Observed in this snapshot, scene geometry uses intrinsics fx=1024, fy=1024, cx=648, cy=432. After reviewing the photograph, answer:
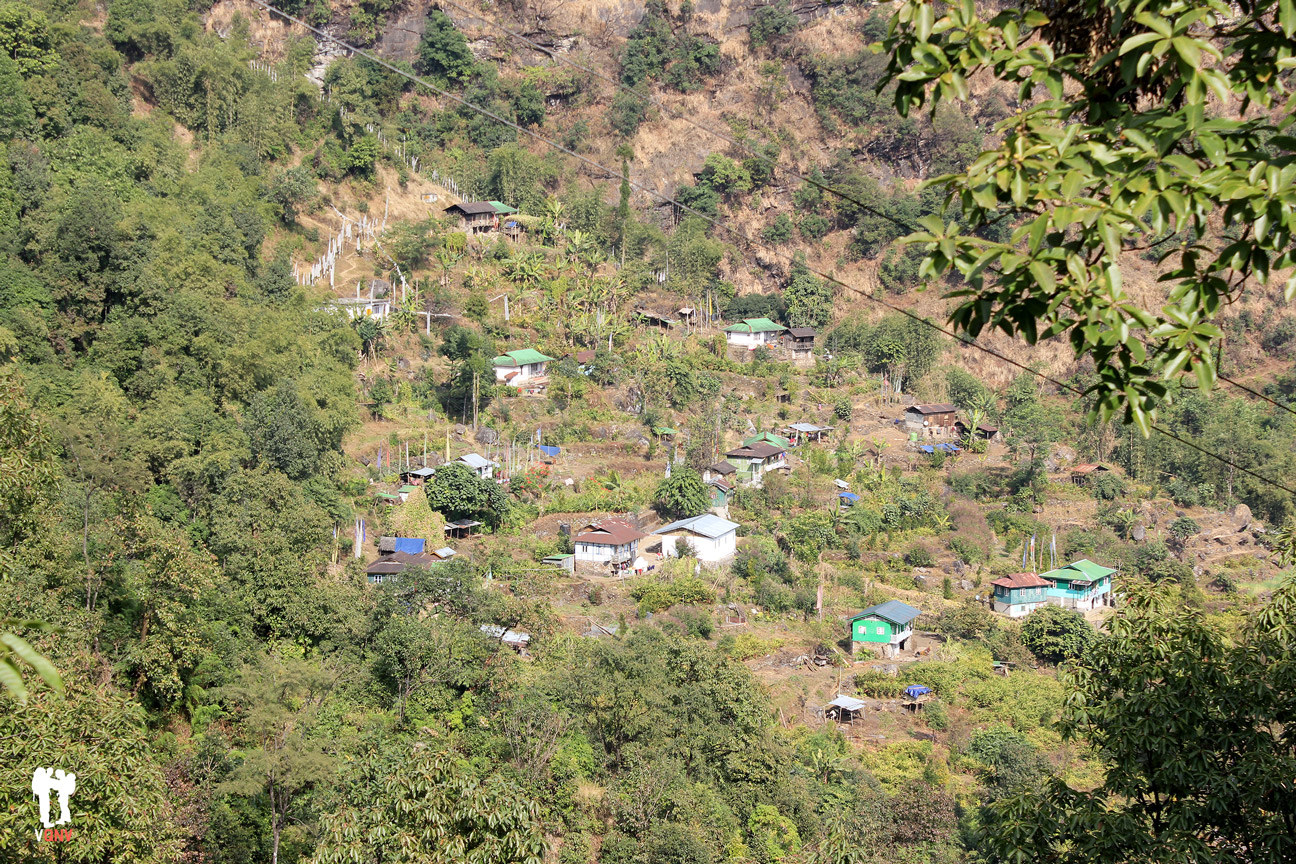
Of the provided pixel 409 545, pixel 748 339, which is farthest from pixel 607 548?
pixel 748 339

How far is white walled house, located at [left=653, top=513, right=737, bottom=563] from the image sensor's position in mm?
23125

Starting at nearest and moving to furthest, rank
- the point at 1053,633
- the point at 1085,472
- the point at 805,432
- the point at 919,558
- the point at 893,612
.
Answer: the point at 1053,633 → the point at 893,612 → the point at 919,558 → the point at 1085,472 → the point at 805,432

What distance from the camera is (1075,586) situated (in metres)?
23.5

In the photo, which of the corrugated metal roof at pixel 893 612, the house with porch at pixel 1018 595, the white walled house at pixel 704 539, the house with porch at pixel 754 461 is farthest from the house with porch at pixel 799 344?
the corrugated metal roof at pixel 893 612

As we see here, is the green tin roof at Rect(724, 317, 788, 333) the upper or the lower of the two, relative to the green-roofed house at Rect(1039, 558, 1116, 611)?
upper

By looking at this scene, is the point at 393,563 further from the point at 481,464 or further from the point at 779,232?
the point at 779,232

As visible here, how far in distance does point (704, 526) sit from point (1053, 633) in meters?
7.69

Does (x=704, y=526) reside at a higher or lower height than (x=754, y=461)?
lower

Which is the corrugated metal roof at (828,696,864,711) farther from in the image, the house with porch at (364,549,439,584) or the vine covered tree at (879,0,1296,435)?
the vine covered tree at (879,0,1296,435)

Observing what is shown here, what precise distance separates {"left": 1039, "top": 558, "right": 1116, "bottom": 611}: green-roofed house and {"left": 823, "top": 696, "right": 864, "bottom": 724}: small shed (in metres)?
7.44

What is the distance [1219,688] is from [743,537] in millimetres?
20418

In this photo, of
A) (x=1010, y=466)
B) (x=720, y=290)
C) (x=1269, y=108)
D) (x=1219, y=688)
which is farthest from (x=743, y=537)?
(x=1269, y=108)

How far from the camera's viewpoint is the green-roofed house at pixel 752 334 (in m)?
34.8

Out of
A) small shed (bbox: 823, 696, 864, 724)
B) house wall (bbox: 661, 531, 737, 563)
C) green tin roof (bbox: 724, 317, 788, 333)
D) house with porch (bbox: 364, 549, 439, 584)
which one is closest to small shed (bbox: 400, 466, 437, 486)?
house with porch (bbox: 364, 549, 439, 584)
